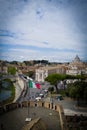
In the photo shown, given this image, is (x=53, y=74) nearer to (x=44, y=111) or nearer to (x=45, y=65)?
(x=45, y=65)

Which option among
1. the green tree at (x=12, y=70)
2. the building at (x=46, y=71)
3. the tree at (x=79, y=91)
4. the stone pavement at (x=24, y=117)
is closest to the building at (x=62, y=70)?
the building at (x=46, y=71)

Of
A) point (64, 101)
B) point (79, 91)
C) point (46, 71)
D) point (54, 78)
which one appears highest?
point (46, 71)

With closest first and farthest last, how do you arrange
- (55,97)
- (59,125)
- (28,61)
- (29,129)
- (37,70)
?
1. (29,129)
2. (59,125)
3. (28,61)
4. (37,70)
5. (55,97)

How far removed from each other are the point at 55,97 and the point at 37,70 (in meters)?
0.91

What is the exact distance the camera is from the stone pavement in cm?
330

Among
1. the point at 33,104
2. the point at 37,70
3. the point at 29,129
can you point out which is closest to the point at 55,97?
the point at 37,70

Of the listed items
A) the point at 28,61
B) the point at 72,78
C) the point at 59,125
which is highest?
the point at 28,61

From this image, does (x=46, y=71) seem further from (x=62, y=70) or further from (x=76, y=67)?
(x=76, y=67)

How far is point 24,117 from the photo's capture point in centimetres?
352

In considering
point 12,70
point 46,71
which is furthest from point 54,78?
point 12,70

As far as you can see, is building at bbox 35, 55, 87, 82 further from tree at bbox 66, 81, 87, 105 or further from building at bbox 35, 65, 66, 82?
tree at bbox 66, 81, 87, 105

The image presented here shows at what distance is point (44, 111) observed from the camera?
3.82m

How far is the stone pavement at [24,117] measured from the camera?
3.30 meters

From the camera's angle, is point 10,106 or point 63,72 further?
point 63,72
